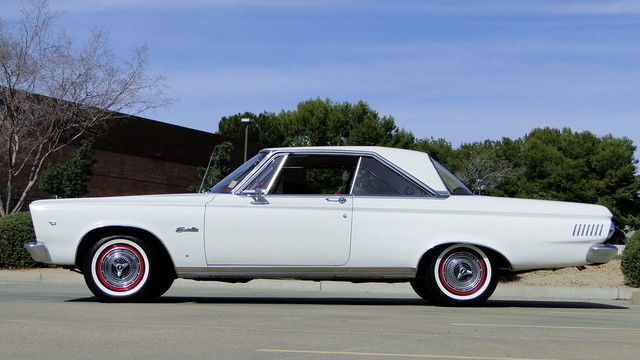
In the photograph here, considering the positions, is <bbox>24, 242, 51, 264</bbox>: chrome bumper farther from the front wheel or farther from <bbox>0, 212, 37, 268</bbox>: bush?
<bbox>0, 212, 37, 268</bbox>: bush

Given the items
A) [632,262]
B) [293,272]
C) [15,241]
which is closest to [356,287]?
[632,262]

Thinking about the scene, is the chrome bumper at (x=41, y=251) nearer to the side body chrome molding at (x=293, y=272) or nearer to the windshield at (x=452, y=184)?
the side body chrome molding at (x=293, y=272)

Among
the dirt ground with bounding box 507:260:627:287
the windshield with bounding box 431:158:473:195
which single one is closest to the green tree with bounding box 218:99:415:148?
the dirt ground with bounding box 507:260:627:287

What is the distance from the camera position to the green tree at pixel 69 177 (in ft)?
146

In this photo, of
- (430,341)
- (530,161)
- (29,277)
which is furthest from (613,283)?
(530,161)

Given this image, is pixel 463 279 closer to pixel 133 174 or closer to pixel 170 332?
pixel 170 332

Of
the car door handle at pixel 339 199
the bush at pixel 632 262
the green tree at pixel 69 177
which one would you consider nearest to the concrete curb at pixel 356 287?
the bush at pixel 632 262

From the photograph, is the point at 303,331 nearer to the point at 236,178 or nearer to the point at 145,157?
the point at 236,178

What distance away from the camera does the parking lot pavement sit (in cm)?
724

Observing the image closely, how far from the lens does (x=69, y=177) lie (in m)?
44.7

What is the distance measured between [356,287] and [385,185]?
7844mm

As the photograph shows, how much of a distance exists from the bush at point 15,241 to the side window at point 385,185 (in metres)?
11.9

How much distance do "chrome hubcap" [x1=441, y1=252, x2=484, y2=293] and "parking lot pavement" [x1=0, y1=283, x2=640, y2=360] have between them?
317 millimetres

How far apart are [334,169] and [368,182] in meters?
0.50
